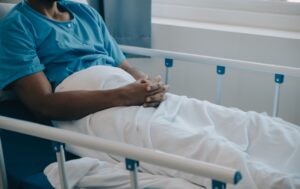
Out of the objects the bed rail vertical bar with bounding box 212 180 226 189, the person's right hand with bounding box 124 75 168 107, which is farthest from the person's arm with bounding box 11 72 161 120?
the bed rail vertical bar with bounding box 212 180 226 189

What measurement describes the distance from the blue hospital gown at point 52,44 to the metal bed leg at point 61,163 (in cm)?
37

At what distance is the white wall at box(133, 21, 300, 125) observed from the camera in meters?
1.68

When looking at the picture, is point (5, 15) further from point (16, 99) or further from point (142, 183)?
point (142, 183)

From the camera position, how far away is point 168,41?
1.92m

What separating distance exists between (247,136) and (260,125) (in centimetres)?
6

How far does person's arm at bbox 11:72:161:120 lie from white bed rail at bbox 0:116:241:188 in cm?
23

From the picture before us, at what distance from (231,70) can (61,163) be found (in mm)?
1000

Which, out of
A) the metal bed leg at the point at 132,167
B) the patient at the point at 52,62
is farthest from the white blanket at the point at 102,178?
the patient at the point at 52,62

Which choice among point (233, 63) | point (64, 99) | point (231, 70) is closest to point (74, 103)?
point (64, 99)

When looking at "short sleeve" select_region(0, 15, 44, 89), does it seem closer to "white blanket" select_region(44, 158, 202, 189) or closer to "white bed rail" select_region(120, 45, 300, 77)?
"white blanket" select_region(44, 158, 202, 189)

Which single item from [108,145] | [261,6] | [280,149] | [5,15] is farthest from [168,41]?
[108,145]

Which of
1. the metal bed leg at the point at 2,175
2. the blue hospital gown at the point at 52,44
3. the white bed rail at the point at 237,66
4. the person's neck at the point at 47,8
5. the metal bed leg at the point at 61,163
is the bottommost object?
the metal bed leg at the point at 2,175

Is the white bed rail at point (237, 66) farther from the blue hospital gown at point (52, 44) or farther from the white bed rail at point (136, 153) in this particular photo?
the white bed rail at point (136, 153)

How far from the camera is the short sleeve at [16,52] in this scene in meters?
1.27
